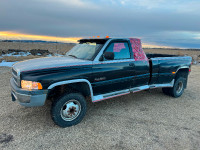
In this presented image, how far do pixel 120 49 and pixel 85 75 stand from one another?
147 centimetres

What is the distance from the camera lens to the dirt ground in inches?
131

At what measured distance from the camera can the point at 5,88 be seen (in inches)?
262

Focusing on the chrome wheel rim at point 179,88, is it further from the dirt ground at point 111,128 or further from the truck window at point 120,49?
the truck window at point 120,49

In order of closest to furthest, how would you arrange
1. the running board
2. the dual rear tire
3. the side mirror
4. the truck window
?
1. the side mirror
2. the running board
3. the truck window
4. the dual rear tire

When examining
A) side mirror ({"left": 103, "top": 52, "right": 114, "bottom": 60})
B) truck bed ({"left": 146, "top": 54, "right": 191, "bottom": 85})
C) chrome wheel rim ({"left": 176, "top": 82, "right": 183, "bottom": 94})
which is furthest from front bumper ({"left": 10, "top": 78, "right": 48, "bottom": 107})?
chrome wheel rim ({"left": 176, "top": 82, "right": 183, "bottom": 94})

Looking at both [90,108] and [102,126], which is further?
[90,108]

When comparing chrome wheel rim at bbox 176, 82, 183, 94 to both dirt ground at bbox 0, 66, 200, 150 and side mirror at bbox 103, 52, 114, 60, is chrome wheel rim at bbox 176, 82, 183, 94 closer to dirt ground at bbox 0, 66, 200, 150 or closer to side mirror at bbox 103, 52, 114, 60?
dirt ground at bbox 0, 66, 200, 150

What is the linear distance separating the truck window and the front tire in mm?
1534

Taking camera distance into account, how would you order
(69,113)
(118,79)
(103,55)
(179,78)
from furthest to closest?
1. (179,78)
2. (118,79)
3. (103,55)
4. (69,113)

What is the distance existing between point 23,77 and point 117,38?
2686 millimetres

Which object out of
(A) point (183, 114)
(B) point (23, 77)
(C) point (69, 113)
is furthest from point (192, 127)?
(B) point (23, 77)

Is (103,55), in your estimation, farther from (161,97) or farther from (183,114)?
(161,97)

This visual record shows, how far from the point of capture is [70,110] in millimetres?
3938

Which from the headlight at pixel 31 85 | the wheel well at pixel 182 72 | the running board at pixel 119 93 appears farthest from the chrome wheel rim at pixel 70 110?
the wheel well at pixel 182 72
